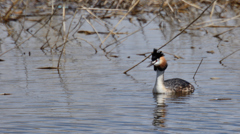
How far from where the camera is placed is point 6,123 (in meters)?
7.52

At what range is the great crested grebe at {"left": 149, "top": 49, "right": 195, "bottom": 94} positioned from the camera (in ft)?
33.2

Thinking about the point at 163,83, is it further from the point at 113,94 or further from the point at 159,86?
the point at 113,94

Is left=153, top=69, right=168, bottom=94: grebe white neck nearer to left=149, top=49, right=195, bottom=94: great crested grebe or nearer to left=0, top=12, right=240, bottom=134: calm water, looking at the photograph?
left=149, top=49, right=195, bottom=94: great crested grebe

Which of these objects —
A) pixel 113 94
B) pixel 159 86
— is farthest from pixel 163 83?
pixel 113 94

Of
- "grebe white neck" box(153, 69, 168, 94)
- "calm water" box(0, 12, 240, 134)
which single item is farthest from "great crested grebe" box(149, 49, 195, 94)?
"calm water" box(0, 12, 240, 134)

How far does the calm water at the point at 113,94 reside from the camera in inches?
292

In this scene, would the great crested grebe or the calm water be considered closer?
the calm water

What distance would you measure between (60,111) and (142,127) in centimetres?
168

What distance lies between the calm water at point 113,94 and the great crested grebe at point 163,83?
195 mm

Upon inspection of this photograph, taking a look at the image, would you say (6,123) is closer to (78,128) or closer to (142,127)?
(78,128)

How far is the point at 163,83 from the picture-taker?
10.3m

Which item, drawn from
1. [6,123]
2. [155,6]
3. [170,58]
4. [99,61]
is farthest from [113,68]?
[155,6]

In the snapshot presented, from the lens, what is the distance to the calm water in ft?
24.3

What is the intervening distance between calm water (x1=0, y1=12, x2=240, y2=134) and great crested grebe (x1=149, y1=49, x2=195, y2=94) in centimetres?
20
